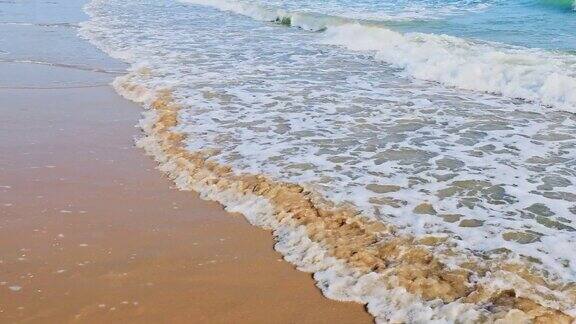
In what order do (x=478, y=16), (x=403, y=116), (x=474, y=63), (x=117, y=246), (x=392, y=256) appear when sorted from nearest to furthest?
(x=392, y=256) → (x=117, y=246) → (x=403, y=116) → (x=474, y=63) → (x=478, y=16)

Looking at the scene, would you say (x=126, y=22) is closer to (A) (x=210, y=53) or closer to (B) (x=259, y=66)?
(A) (x=210, y=53)

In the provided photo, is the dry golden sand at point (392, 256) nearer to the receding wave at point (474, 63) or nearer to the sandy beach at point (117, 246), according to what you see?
the sandy beach at point (117, 246)

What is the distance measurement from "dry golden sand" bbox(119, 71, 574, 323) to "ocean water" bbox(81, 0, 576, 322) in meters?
0.16

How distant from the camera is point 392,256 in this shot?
168 inches

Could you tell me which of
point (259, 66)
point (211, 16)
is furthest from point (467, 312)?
point (211, 16)

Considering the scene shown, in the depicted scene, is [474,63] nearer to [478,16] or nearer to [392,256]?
[392,256]

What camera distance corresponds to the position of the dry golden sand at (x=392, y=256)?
3633mm

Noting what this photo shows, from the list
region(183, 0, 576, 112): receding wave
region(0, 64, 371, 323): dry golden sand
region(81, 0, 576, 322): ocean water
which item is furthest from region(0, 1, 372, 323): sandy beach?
region(183, 0, 576, 112): receding wave

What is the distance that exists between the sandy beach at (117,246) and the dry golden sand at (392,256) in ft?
1.31

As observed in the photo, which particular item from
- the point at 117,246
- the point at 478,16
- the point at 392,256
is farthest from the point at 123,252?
the point at 478,16

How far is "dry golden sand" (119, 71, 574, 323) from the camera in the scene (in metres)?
3.63

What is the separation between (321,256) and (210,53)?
30.2 feet

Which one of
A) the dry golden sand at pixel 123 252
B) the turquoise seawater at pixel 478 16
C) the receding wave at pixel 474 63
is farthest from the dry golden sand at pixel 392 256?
the turquoise seawater at pixel 478 16

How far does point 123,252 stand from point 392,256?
6.09 ft
